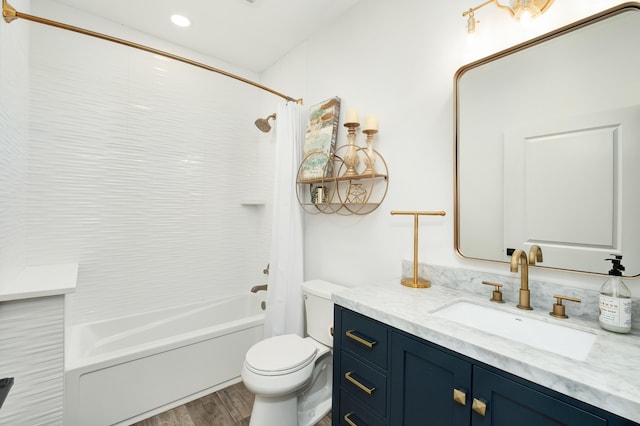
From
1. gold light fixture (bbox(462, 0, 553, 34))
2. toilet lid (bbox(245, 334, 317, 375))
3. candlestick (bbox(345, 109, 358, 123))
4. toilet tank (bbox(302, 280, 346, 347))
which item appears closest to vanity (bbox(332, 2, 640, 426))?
gold light fixture (bbox(462, 0, 553, 34))

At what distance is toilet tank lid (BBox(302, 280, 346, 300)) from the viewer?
1771mm

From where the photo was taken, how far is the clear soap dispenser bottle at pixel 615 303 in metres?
0.85

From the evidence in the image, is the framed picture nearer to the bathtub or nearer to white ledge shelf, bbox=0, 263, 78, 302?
the bathtub

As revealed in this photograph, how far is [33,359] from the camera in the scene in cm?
126

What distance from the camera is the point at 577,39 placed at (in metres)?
1.03

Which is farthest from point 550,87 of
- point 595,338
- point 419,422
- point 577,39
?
point 419,422

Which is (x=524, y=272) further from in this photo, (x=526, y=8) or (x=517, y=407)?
(x=526, y=8)

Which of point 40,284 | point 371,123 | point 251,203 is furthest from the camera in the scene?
point 251,203

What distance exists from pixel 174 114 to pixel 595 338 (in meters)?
2.92

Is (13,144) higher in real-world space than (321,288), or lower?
higher

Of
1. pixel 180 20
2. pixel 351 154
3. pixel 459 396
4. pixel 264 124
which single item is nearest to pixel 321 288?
pixel 351 154

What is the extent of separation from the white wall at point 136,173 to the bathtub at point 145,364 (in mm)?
157

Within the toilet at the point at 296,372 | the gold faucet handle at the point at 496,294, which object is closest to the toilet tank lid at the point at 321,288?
the toilet at the point at 296,372

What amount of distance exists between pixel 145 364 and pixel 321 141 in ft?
5.90
